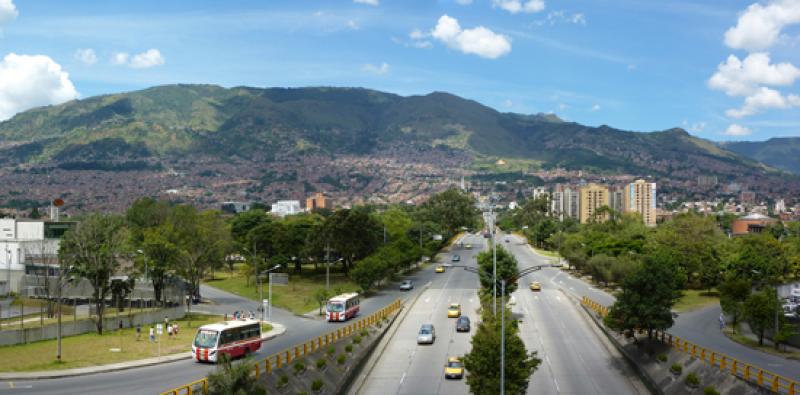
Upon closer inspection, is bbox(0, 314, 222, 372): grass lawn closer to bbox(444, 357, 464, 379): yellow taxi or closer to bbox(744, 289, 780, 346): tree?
bbox(444, 357, 464, 379): yellow taxi

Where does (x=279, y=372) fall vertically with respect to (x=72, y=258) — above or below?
below

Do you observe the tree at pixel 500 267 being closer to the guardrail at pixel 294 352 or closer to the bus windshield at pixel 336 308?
the guardrail at pixel 294 352

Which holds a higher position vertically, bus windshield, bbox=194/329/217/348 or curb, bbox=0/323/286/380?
bus windshield, bbox=194/329/217/348

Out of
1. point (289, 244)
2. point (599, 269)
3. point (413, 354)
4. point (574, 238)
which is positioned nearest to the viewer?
point (413, 354)

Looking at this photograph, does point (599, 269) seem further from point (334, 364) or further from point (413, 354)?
point (334, 364)

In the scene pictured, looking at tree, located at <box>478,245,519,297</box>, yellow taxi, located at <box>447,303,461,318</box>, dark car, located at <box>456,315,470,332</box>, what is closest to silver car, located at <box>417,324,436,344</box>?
dark car, located at <box>456,315,470,332</box>

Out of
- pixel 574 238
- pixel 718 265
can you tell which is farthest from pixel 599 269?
pixel 574 238
